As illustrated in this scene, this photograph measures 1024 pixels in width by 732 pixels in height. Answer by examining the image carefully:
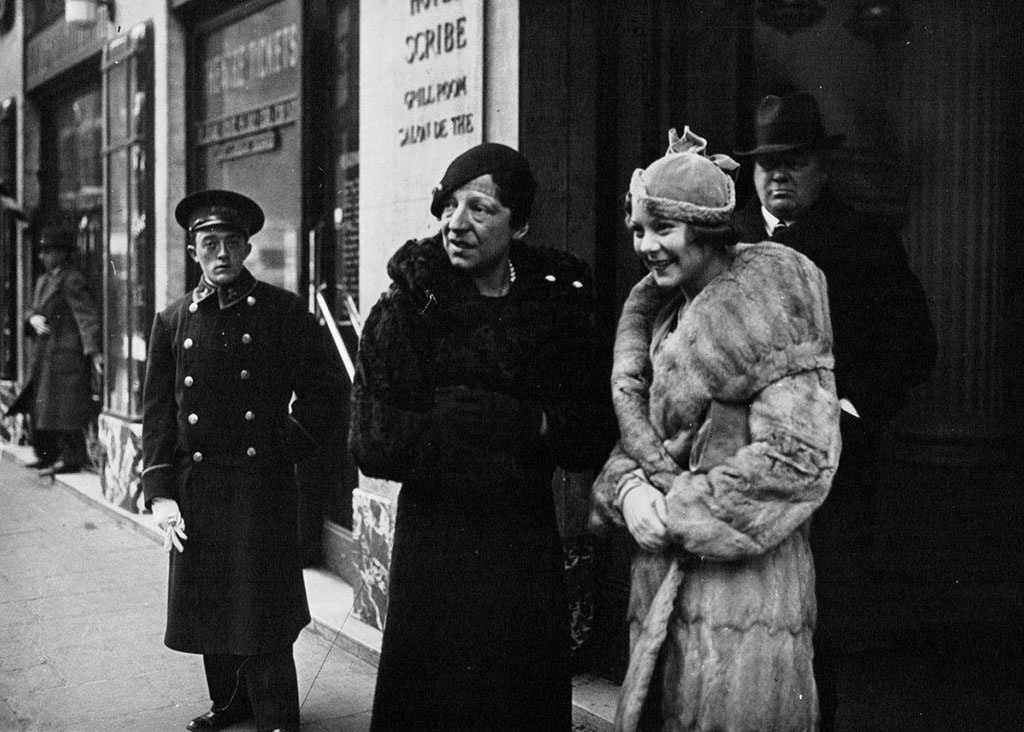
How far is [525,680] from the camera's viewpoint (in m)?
3.29

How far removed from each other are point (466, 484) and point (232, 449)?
1585mm

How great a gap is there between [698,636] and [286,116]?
5.66 meters

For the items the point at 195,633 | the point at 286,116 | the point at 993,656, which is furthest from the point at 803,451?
the point at 286,116

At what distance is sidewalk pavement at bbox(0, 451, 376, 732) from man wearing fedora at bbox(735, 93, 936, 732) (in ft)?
6.47

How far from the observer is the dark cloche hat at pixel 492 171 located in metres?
3.30

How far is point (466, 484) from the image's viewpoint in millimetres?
3232

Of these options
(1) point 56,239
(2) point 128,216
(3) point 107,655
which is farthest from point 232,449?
(1) point 56,239

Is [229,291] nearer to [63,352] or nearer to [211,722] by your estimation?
[211,722]

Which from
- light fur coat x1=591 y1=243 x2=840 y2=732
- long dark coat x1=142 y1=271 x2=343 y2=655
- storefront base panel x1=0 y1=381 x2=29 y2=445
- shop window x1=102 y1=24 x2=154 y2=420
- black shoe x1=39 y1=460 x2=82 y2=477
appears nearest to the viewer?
light fur coat x1=591 y1=243 x2=840 y2=732

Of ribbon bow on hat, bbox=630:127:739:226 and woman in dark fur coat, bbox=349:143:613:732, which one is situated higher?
ribbon bow on hat, bbox=630:127:739:226

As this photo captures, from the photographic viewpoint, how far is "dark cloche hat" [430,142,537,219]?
330 centimetres

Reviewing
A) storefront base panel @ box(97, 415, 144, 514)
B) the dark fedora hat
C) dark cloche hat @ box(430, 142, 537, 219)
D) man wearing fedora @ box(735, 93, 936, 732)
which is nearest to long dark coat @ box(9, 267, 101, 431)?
storefront base panel @ box(97, 415, 144, 514)

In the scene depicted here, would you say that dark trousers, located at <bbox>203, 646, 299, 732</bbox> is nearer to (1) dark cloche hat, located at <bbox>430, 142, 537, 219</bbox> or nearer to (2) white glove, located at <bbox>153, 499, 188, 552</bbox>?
(2) white glove, located at <bbox>153, 499, 188, 552</bbox>

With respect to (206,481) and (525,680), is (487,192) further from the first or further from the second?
(206,481)
